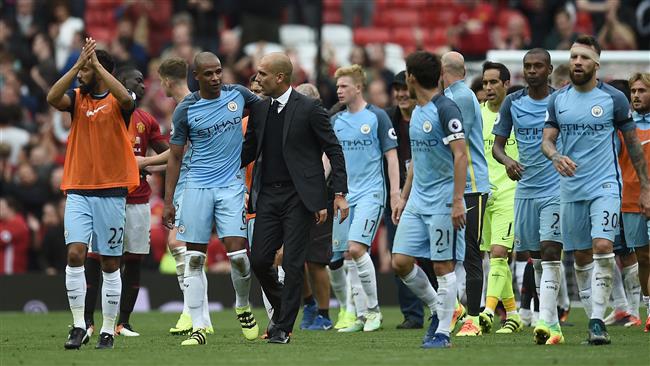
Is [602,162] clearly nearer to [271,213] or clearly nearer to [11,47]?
[271,213]

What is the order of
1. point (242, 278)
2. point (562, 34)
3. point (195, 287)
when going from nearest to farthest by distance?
point (195, 287)
point (242, 278)
point (562, 34)

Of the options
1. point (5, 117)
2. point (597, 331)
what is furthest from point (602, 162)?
point (5, 117)

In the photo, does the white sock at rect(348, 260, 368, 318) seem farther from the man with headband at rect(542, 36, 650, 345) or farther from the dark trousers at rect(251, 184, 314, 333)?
the man with headband at rect(542, 36, 650, 345)

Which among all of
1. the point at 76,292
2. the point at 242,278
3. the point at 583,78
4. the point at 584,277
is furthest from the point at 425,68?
the point at 76,292

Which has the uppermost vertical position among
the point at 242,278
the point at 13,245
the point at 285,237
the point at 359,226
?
the point at 285,237

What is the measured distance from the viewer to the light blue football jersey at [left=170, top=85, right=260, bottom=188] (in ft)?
41.6

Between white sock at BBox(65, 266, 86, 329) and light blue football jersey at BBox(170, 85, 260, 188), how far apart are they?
1.33 metres

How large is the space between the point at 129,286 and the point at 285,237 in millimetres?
3261

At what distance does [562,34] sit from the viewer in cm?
2328

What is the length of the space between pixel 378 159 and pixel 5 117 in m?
10.1

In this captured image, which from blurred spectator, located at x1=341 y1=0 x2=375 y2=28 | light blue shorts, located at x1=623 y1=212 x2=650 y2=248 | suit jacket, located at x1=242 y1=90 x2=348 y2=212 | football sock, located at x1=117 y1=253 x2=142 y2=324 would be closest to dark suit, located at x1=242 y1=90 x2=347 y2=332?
suit jacket, located at x1=242 y1=90 x2=348 y2=212

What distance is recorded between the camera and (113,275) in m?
12.5

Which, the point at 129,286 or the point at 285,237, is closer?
the point at 285,237

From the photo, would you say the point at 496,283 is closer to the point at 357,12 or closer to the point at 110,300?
the point at 110,300
